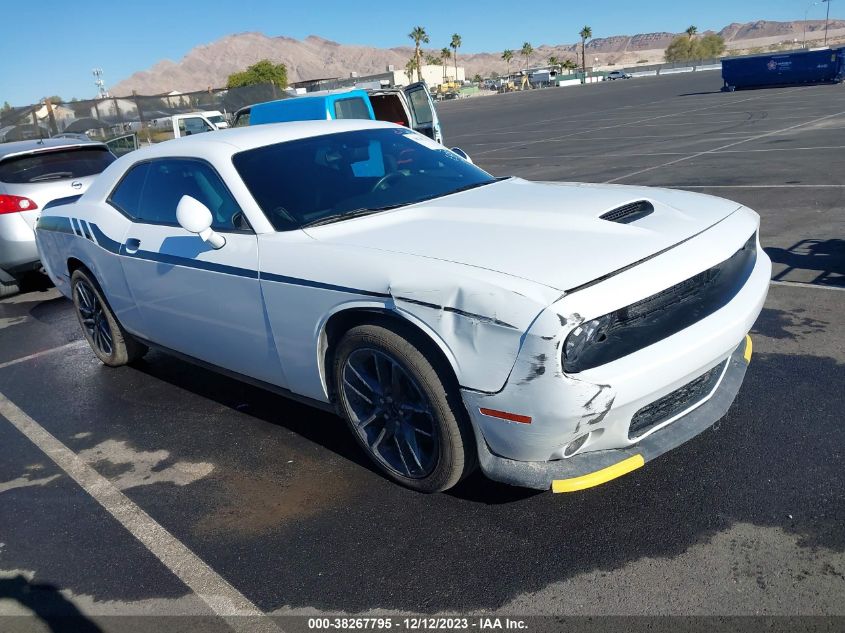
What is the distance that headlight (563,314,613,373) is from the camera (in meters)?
2.58

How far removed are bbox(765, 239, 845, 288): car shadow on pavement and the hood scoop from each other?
2965 millimetres

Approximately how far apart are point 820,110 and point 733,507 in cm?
2203

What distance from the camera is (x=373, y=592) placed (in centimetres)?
276

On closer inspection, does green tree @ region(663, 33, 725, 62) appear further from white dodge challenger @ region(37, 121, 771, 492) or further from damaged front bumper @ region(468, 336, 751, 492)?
damaged front bumper @ region(468, 336, 751, 492)

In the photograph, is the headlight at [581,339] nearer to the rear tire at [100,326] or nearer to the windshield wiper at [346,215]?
the windshield wiper at [346,215]

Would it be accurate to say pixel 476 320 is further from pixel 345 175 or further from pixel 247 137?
pixel 247 137

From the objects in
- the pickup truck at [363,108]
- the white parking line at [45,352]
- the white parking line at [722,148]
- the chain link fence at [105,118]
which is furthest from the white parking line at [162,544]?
the chain link fence at [105,118]

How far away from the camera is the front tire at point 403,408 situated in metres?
2.97

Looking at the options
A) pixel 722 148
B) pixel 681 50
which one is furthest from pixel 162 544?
pixel 681 50

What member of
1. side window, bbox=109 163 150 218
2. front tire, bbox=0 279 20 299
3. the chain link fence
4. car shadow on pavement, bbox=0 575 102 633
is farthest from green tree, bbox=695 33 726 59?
car shadow on pavement, bbox=0 575 102 633

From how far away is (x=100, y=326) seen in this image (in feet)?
17.8

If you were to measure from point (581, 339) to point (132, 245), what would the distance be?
3031 mm

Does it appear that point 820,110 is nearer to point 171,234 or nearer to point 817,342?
point 817,342

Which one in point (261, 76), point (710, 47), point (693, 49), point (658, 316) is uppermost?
point (261, 76)
